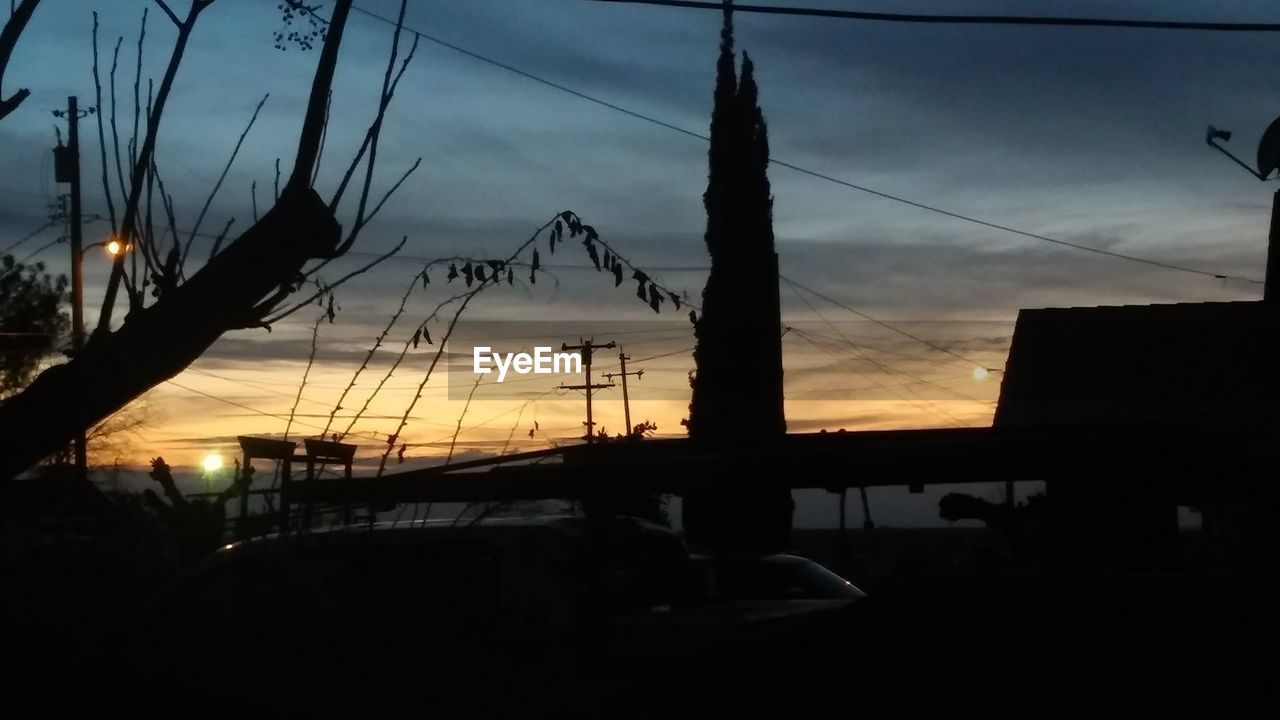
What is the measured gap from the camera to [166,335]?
3865mm

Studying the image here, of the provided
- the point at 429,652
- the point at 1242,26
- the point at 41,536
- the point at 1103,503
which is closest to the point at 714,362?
the point at 41,536

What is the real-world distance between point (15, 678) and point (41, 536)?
862 cm

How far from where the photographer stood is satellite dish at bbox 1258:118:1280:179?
16656mm

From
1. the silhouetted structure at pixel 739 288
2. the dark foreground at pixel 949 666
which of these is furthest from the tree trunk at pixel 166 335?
the silhouetted structure at pixel 739 288

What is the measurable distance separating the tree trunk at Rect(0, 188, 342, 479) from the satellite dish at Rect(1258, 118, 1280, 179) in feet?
51.6

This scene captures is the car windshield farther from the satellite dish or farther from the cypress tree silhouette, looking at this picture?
the cypress tree silhouette

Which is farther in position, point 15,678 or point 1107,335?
point 1107,335

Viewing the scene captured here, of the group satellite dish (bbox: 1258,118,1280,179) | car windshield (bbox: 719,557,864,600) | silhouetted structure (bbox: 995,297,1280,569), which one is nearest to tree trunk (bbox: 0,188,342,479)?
car windshield (bbox: 719,557,864,600)

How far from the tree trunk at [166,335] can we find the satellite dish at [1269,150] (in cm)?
1574

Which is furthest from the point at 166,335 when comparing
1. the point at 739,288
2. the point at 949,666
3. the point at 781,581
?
the point at 739,288

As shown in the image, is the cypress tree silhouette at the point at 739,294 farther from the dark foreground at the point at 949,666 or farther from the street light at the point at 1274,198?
the dark foreground at the point at 949,666

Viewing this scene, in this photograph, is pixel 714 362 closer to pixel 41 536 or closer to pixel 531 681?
pixel 41 536

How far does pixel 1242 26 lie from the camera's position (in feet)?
30.1

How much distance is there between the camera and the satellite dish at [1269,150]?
16.7 meters
